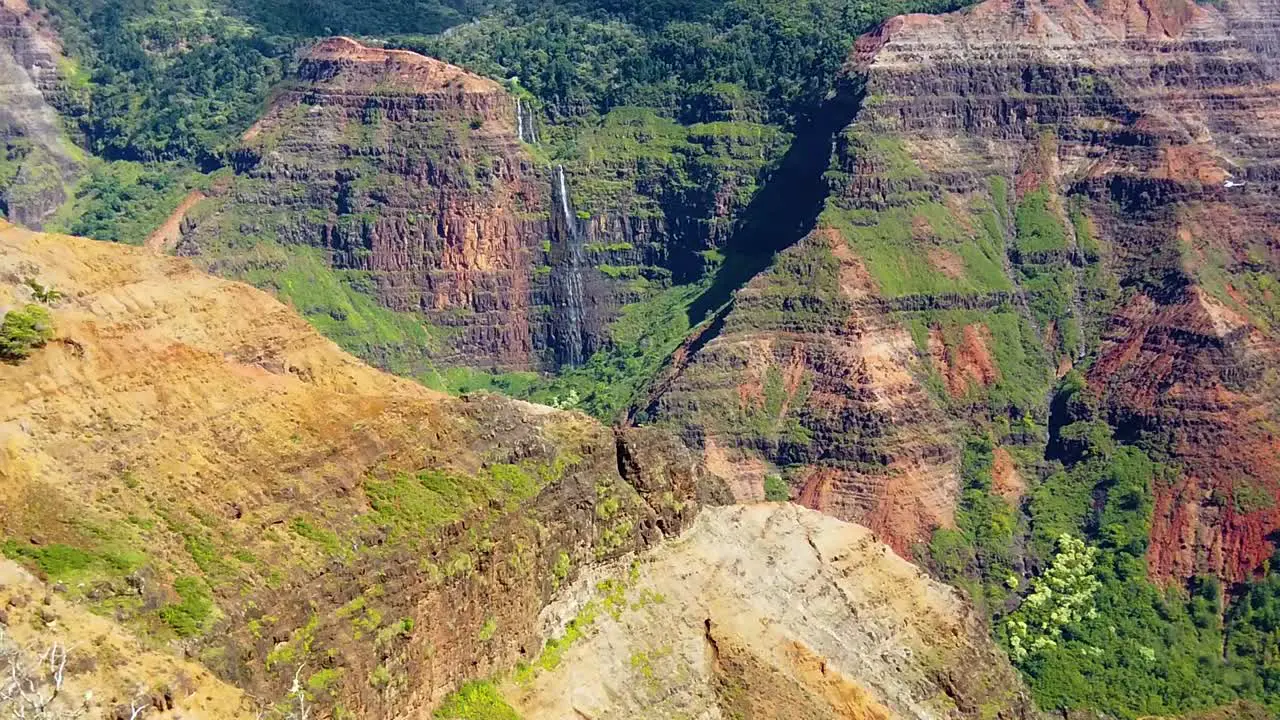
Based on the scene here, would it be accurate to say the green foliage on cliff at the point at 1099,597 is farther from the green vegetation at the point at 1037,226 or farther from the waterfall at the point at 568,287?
the waterfall at the point at 568,287

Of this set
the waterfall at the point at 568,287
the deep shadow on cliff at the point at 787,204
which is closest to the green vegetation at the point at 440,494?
the deep shadow on cliff at the point at 787,204

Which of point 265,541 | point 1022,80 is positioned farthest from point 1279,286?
point 265,541

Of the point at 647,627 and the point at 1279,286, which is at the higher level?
the point at 647,627


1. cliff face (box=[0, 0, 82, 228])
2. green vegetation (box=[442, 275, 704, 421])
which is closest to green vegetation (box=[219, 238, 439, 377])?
green vegetation (box=[442, 275, 704, 421])

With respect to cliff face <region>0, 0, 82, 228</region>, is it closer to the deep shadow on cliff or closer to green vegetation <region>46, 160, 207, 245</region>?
green vegetation <region>46, 160, 207, 245</region>

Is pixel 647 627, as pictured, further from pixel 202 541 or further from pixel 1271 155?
pixel 1271 155

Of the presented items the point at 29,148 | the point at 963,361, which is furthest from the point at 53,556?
the point at 29,148
